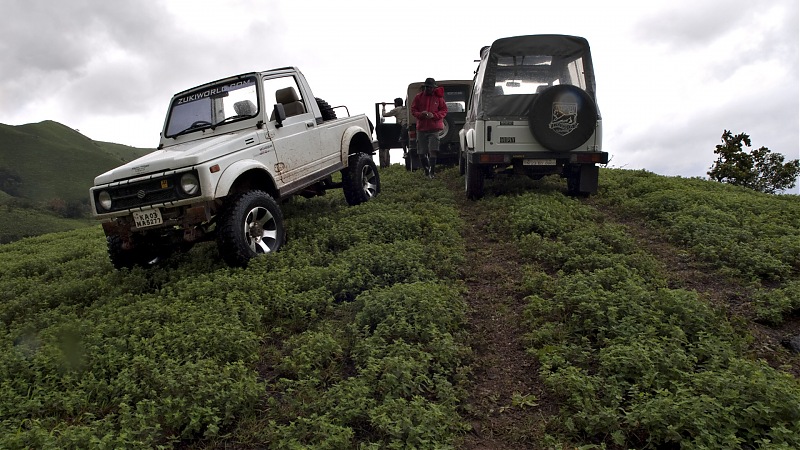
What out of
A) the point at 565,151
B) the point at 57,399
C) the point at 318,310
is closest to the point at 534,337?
the point at 318,310

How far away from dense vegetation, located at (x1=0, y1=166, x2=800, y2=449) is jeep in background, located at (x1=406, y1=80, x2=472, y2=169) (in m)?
7.49

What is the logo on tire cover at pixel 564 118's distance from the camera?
27.3 ft

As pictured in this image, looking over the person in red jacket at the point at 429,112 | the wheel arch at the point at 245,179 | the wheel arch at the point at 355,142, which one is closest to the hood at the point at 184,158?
the wheel arch at the point at 245,179

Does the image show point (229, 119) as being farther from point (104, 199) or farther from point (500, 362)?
point (500, 362)

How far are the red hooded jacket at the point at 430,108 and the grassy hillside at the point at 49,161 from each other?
10402cm

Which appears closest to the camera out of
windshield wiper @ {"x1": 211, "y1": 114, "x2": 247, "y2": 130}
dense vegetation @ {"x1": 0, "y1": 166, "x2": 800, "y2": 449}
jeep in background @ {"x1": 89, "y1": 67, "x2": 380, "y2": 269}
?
dense vegetation @ {"x1": 0, "y1": 166, "x2": 800, "y2": 449}

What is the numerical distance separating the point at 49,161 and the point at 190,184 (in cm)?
13903

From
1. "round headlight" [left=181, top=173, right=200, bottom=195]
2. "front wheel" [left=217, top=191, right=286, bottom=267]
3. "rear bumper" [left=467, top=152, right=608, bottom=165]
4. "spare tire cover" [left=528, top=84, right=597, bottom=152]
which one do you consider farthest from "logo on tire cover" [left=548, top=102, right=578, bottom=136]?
"round headlight" [left=181, top=173, right=200, bottom=195]

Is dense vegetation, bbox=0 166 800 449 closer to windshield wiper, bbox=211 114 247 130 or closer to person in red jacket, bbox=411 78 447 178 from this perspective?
windshield wiper, bbox=211 114 247 130

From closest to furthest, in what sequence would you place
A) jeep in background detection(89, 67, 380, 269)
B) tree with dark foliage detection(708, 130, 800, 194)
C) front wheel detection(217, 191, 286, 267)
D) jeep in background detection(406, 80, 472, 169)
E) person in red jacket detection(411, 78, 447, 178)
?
jeep in background detection(89, 67, 380, 269)
front wheel detection(217, 191, 286, 267)
person in red jacket detection(411, 78, 447, 178)
jeep in background detection(406, 80, 472, 169)
tree with dark foliage detection(708, 130, 800, 194)

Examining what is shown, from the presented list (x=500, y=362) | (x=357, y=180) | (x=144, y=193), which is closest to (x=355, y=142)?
(x=357, y=180)

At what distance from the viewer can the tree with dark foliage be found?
22406 mm

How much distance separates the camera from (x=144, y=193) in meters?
5.87

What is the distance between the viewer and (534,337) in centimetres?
428
